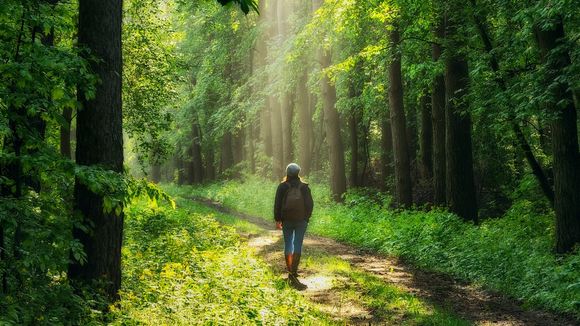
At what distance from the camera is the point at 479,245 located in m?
11.9

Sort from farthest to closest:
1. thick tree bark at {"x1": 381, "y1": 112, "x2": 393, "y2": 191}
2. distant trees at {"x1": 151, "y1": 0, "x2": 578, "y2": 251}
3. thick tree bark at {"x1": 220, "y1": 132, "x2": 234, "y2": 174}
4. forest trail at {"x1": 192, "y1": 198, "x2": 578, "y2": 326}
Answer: thick tree bark at {"x1": 220, "y1": 132, "x2": 234, "y2": 174} < thick tree bark at {"x1": 381, "y1": 112, "x2": 393, "y2": 191} < distant trees at {"x1": 151, "y1": 0, "x2": 578, "y2": 251} < forest trail at {"x1": 192, "y1": 198, "x2": 578, "y2": 326}

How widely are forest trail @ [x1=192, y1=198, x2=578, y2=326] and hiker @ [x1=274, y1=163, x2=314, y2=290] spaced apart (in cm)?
50

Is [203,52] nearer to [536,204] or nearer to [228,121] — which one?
[228,121]

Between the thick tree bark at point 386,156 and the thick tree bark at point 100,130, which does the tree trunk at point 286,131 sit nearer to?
the thick tree bark at point 386,156

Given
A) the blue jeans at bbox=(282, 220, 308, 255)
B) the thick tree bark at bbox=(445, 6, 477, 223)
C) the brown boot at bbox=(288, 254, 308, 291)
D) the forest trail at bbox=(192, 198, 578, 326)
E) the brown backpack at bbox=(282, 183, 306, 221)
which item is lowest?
the forest trail at bbox=(192, 198, 578, 326)

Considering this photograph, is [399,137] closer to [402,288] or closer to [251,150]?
[402,288]

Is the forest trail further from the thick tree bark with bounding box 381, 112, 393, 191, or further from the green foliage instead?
the thick tree bark with bounding box 381, 112, 393, 191

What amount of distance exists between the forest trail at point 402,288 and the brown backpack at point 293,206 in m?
1.23

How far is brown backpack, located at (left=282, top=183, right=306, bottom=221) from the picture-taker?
10.3m

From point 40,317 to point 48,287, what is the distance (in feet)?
1.79

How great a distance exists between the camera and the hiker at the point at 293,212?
406 inches

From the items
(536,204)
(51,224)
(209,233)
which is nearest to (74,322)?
(51,224)

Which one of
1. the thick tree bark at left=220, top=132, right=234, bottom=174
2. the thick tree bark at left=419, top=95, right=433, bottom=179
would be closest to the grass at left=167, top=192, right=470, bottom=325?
the thick tree bark at left=419, top=95, right=433, bottom=179

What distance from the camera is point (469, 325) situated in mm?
7562
